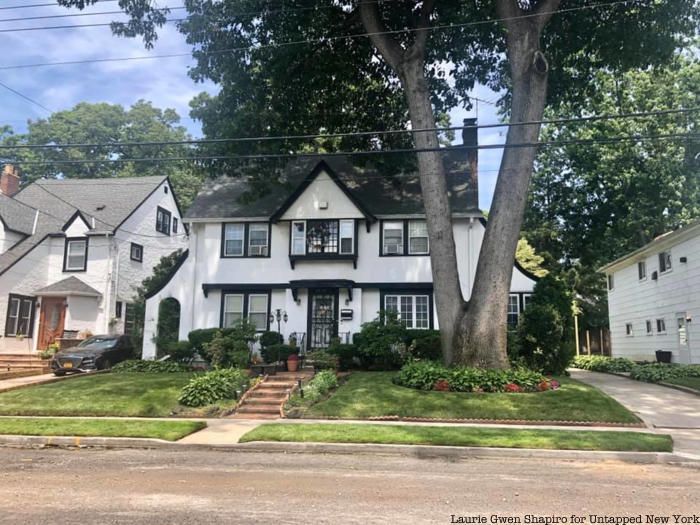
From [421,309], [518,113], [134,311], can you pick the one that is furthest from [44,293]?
[518,113]

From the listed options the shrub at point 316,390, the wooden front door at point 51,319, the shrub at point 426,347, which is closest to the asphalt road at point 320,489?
the shrub at point 316,390

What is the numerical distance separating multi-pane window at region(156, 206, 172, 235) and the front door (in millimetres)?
13284

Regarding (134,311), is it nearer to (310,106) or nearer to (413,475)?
(310,106)

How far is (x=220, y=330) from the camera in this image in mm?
20656

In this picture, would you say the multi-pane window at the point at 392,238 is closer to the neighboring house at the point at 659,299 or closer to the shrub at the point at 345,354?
the shrub at the point at 345,354

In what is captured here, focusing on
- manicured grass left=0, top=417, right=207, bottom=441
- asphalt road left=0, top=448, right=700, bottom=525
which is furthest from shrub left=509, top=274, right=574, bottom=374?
manicured grass left=0, top=417, right=207, bottom=441

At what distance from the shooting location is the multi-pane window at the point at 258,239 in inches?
901

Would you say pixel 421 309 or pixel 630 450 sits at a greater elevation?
pixel 421 309

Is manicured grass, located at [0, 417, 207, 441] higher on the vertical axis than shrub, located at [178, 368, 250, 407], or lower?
lower

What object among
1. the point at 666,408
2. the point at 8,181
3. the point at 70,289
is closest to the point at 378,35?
the point at 666,408

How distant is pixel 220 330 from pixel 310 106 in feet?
29.0

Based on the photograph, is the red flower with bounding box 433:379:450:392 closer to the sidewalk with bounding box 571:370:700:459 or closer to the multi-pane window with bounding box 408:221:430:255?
the sidewalk with bounding box 571:370:700:459

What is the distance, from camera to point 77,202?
29.9 metres

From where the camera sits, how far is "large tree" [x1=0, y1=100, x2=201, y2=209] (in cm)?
4528
